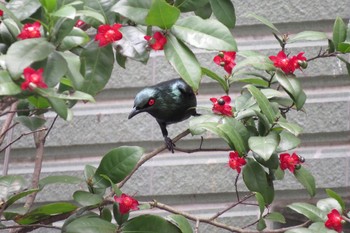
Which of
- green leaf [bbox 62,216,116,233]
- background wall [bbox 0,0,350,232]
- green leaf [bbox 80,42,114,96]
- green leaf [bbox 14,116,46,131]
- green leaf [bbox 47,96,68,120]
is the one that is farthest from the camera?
background wall [bbox 0,0,350,232]

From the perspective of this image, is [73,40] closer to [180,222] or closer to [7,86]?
[7,86]

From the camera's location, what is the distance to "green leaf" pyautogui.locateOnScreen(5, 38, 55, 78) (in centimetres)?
92

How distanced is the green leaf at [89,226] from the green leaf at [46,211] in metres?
0.07

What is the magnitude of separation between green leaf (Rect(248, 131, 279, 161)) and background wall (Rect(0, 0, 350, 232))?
1375 mm

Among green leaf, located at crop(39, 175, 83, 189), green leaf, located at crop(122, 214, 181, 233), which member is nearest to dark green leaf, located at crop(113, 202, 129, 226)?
green leaf, located at crop(122, 214, 181, 233)

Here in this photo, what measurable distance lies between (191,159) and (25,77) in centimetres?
183

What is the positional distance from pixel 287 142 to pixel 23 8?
0.59 m

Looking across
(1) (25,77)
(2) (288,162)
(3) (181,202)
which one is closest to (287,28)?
(3) (181,202)

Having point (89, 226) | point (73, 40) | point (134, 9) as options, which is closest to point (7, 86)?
point (73, 40)

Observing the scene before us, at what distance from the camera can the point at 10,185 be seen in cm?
134

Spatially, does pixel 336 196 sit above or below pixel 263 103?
below

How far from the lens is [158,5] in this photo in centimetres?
106

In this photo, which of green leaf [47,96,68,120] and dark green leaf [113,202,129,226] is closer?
green leaf [47,96,68,120]

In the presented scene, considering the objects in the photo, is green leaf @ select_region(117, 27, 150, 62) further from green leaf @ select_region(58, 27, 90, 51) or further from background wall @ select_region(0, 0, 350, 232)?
background wall @ select_region(0, 0, 350, 232)
